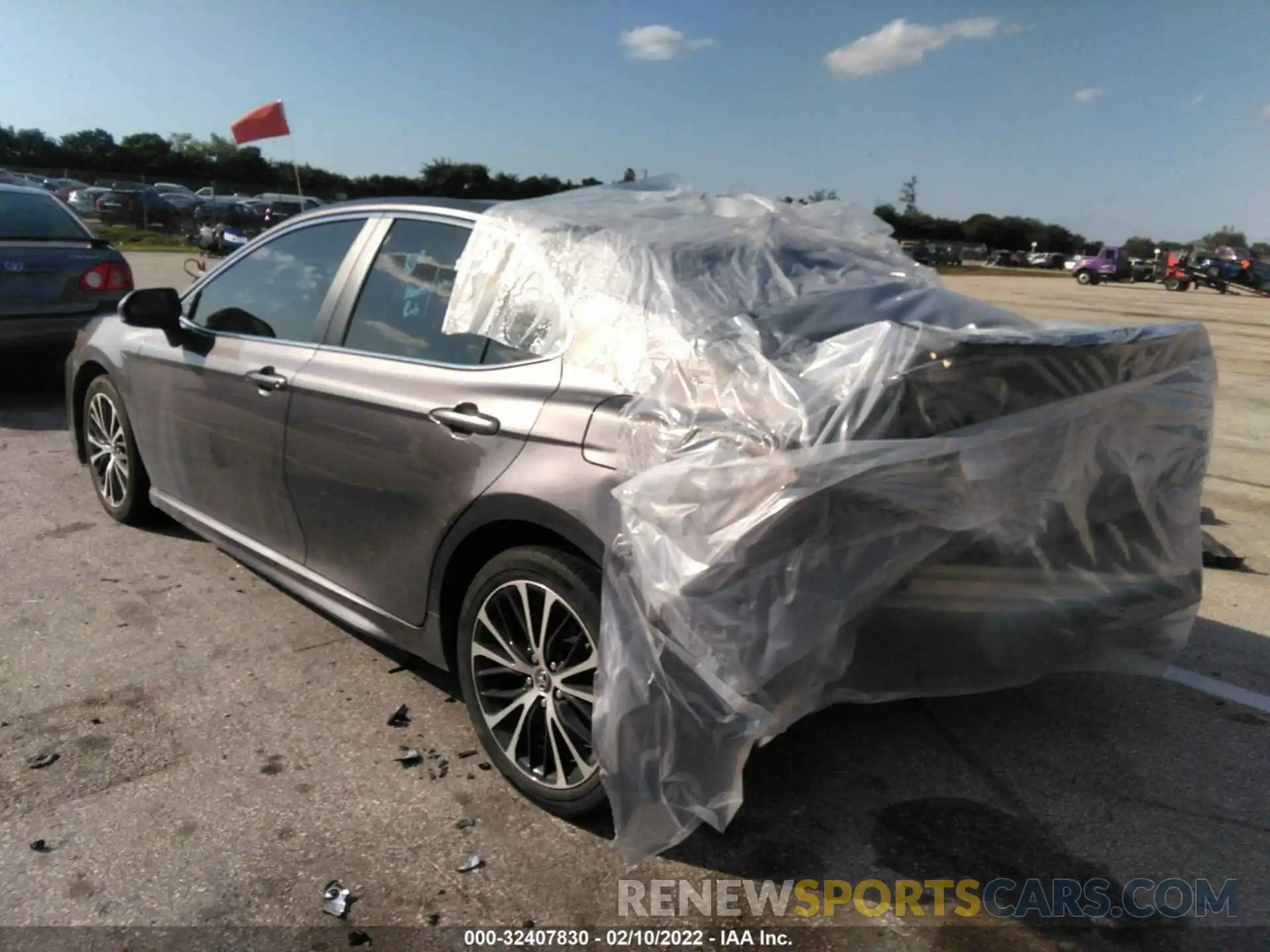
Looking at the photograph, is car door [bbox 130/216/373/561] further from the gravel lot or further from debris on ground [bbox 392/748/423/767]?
debris on ground [bbox 392/748/423/767]

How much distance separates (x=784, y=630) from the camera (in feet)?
7.38

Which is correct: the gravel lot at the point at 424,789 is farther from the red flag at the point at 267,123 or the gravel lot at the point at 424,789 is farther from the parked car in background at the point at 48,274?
the red flag at the point at 267,123

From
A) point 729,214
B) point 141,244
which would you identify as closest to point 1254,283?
point 141,244

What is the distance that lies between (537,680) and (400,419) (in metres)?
0.91

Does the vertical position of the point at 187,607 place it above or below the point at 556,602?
below

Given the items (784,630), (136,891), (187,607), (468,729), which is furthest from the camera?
(187,607)

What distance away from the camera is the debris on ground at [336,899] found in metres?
2.43

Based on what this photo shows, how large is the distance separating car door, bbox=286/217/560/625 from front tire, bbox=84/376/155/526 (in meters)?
1.71

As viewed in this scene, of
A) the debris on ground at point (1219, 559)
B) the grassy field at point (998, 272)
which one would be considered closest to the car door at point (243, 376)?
the debris on ground at point (1219, 559)

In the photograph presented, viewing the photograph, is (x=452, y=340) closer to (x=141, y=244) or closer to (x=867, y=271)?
(x=867, y=271)

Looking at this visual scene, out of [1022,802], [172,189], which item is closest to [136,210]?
[172,189]

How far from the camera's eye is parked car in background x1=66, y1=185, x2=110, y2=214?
127 ft

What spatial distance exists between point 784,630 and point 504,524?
2.99 feet

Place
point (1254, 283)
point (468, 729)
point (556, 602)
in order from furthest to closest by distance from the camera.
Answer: point (1254, 283)
point (468, 729)
point (556, 602)
